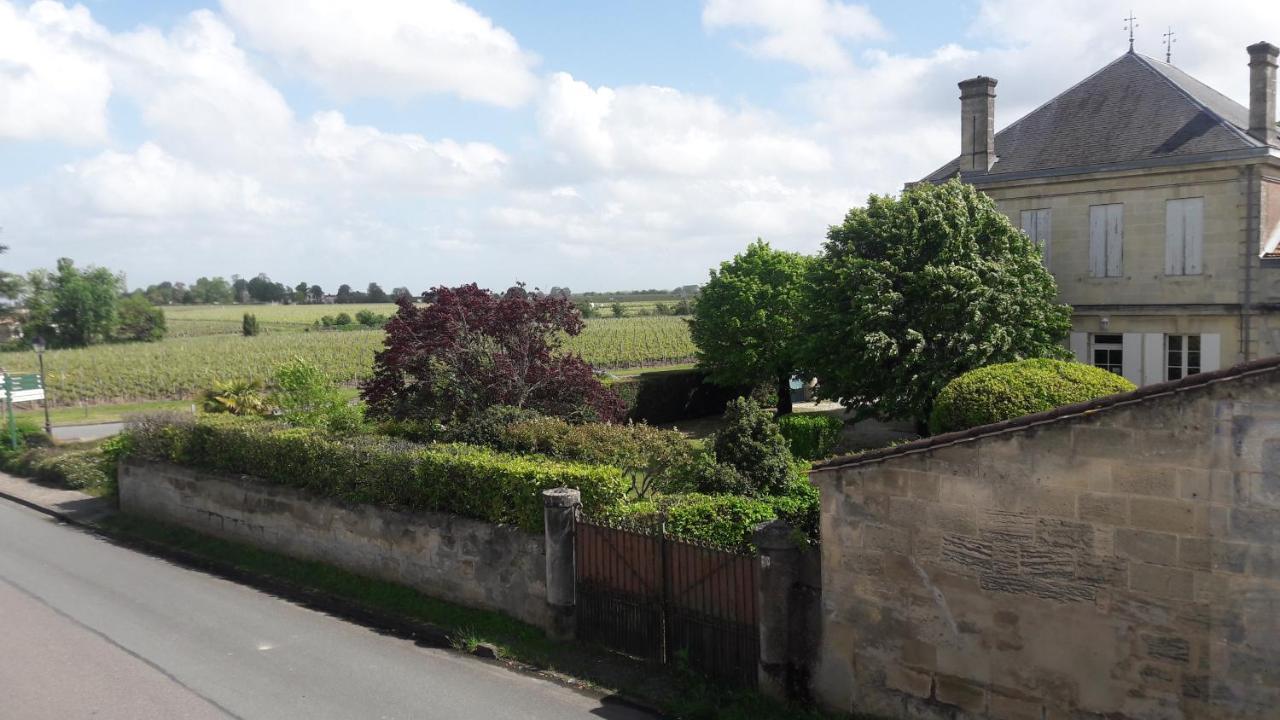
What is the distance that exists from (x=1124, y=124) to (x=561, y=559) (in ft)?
67.4

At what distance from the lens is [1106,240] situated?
2430cm

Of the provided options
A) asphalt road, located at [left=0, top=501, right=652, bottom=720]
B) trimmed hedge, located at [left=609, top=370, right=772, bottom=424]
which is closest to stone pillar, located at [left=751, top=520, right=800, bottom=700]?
asphalt road, located at [left=0, top=501, right=652, bottom=720]

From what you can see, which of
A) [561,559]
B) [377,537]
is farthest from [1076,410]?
[377,537]

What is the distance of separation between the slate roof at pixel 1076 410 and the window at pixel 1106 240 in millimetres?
18393

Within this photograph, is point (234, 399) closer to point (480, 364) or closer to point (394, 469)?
point (480, 364)

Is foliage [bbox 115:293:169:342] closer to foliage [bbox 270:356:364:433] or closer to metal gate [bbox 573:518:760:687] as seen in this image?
foliage [bbox 270:356:364:433]

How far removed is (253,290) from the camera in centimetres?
17825

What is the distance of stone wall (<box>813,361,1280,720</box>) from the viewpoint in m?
7.17

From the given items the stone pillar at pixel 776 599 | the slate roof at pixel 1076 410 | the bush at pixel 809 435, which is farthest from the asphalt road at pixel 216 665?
the bush at pixel 809 435

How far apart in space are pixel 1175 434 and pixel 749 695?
485 cm

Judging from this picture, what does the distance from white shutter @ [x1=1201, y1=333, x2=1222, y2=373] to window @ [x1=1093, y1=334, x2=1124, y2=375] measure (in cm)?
191

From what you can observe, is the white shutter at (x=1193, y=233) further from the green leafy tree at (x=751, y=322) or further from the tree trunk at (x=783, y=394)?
the tree trunk at (x=783, y=394)

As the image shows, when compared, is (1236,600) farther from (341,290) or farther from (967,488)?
(341,290)

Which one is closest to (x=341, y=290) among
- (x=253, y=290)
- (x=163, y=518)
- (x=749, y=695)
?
(x=253, y=290)
